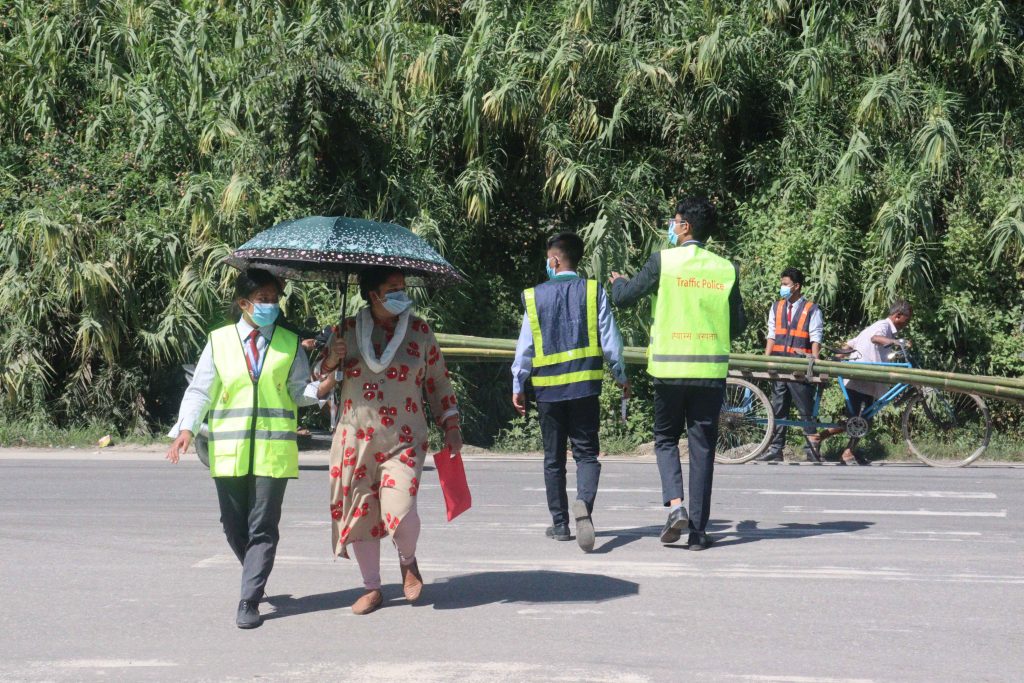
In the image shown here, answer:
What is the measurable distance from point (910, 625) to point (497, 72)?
1036 cm

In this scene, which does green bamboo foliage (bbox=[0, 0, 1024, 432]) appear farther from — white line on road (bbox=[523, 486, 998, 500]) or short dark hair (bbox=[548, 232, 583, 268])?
short dark hair (bbox=[548, 232, 583, 268])

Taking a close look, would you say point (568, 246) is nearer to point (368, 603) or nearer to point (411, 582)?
point (411, 582)

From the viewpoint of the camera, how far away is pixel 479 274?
16.1 meters

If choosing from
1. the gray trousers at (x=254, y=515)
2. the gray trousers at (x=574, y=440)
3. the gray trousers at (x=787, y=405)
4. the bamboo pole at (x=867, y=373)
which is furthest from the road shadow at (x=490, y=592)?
the gray trousers at (x=787, y=405)

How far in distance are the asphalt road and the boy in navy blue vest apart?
537 mm

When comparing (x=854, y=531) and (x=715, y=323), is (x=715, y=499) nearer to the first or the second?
(x=854, y=531)

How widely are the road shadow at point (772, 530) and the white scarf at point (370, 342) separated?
2751 millimetres

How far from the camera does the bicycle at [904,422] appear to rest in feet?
44.0

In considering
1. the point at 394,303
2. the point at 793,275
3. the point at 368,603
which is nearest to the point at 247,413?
the point at 394,303

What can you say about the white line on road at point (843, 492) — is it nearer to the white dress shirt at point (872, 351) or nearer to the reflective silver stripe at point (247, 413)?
the white dress shirt at point (872, 351)

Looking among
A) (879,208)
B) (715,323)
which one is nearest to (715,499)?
(715,323)

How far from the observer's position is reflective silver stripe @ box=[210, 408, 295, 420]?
6266 mm

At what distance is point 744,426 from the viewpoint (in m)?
→ 13.5

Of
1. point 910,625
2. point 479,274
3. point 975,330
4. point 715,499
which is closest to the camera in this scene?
point 910,625
